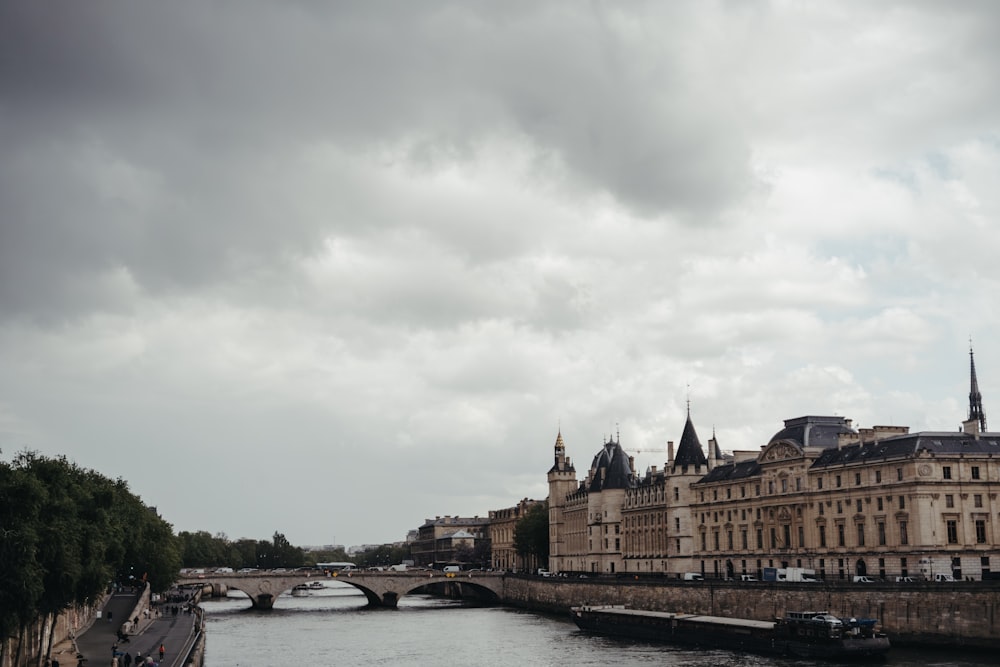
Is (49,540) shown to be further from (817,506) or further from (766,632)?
(817,506)

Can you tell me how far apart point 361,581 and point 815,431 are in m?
74.8

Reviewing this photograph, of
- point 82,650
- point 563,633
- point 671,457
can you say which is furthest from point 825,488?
point 82,650

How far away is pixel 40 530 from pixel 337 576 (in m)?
99.7

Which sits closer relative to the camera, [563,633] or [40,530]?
[40,530]

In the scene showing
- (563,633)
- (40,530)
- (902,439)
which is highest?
A: (902,439)

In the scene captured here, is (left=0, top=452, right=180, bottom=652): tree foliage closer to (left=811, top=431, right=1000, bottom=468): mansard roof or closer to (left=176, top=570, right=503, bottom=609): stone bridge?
(left=811, top=431, right=1000, bottom=468): mansard roof

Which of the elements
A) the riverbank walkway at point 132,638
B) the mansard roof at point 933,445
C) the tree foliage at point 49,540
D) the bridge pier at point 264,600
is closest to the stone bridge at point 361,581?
the bridge pier at point 264,600

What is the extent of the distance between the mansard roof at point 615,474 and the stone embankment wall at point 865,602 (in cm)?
3215

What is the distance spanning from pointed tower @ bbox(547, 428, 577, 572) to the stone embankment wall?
50.8m

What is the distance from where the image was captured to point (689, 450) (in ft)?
492

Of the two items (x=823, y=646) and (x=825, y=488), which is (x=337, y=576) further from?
(x=823, y=646)

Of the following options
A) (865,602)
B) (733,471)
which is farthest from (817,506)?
(733,471)

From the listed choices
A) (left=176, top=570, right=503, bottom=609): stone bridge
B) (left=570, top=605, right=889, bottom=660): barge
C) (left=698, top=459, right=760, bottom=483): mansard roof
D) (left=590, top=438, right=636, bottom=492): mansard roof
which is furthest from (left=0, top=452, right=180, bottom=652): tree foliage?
(left=590, top=438, right=636, bottom=492): mansard roof

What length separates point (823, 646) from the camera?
8206 centimetres
